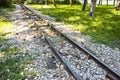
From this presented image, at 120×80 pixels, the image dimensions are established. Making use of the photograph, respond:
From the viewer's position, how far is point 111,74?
22.9 feet

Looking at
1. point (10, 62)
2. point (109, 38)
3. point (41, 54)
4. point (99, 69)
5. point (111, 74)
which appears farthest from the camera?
point (109, 38)

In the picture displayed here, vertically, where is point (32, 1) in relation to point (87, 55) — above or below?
above

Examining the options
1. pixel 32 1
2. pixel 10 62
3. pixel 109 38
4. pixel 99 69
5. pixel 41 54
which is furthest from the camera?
pixel 32 1

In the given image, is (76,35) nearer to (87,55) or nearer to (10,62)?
(87,55)

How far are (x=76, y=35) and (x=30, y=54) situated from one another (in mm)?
4472

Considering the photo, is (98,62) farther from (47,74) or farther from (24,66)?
(24,66)

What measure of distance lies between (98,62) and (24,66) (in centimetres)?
282

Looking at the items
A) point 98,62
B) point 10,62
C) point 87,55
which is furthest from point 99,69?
point 10,62

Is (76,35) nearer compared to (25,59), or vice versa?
(25,59)

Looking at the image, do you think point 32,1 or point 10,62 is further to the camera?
point 32,1

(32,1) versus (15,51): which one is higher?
→ (32,1)

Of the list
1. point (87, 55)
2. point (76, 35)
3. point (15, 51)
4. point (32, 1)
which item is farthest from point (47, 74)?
point (32, 1)

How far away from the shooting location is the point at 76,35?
13.0 metres

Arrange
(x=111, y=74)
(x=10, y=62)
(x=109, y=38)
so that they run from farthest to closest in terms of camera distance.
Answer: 1. (x=109, y=38)
2. (x=10, y=62)
3. (x=111, y=74)
